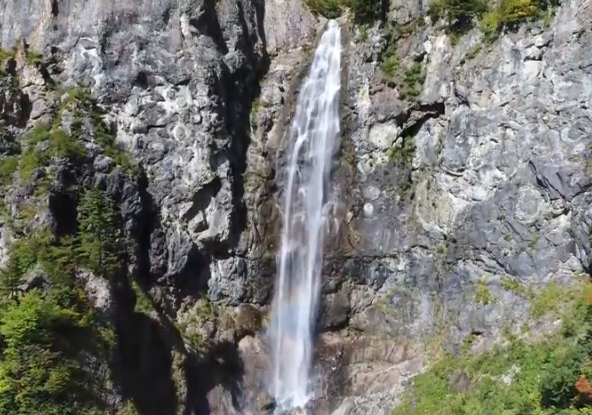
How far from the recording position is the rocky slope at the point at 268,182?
18.4 metres

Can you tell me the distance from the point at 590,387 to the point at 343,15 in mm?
16056

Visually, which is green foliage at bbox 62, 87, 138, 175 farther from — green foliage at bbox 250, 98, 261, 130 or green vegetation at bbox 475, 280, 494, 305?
green vegetation at bbox 475, 280, 494, 305

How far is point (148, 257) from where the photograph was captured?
69.2 feet

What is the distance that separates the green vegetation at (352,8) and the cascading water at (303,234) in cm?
162

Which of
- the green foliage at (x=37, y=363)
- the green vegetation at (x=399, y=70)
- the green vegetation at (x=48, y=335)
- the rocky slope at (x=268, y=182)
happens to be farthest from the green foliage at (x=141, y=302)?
the green vegetation at (x=399, y=70)

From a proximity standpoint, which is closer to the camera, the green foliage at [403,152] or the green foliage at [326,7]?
the green foliage at [403,152]

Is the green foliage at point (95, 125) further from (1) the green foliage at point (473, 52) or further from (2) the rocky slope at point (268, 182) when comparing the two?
(1) the green foliage at point (473, 52)

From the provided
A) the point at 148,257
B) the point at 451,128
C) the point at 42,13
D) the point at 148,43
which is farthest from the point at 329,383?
the point at 42,13

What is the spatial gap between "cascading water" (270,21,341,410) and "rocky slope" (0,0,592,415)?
17.1 inches

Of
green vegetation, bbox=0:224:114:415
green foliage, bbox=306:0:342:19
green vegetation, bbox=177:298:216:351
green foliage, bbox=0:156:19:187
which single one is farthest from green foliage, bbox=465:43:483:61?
green foliage, bbox=0:156:19:187

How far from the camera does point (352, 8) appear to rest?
78.7 feet

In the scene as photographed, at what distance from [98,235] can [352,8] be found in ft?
39.6

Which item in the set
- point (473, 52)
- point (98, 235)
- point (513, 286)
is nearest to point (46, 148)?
point (98, 235)

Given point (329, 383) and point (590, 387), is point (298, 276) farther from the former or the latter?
point (590, 387)
